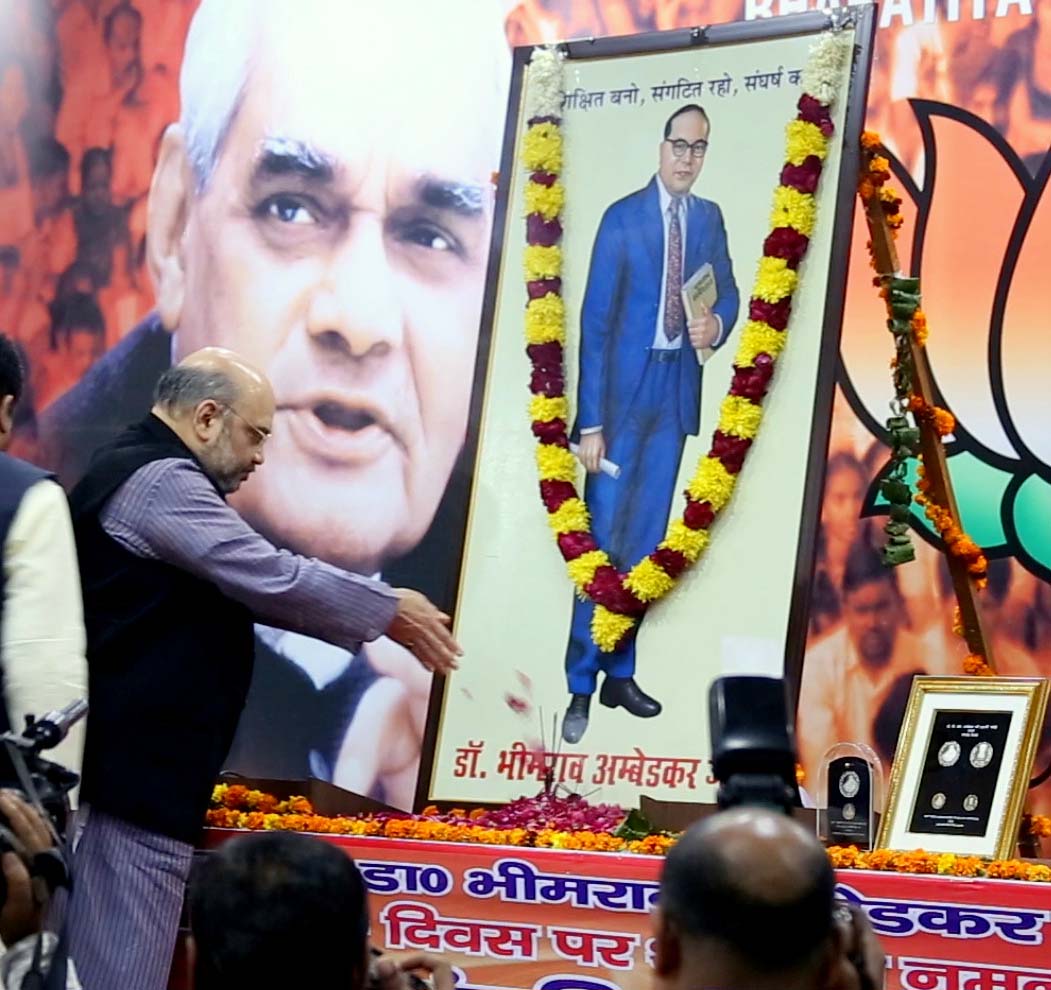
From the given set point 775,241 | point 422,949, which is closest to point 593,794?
point 422,949

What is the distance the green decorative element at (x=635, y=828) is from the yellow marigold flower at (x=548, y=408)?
101 centimetres

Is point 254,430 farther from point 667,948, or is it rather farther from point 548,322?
point 667,948

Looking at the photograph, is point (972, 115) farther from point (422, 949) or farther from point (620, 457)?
point (422, 949)

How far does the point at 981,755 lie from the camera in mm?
3379

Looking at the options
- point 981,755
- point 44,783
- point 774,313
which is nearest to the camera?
point 44,783

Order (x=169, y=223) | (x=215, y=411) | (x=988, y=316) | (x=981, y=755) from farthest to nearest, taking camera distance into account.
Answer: (x=169, y=223) → (x=988, y=316) → (x=215, y=411) → (x=981, y=755)

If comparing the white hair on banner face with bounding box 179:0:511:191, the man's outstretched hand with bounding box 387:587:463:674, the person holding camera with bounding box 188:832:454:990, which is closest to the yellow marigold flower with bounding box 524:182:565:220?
the man's outstretched hand with bounding box 387:587:463:674

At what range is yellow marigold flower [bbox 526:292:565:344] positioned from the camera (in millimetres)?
4148

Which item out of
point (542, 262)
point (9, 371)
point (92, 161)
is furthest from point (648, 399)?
point (92, 161)

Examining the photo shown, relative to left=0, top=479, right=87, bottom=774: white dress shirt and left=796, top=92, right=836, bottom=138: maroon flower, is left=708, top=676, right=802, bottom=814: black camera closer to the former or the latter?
left=0, top=479, right=87, bottom=774: white dress shirt

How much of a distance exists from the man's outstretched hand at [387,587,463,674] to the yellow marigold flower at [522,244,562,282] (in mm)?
942

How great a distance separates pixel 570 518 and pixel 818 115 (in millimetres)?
1044

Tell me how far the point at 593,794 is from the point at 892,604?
4.91 feet

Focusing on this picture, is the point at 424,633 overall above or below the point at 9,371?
below
